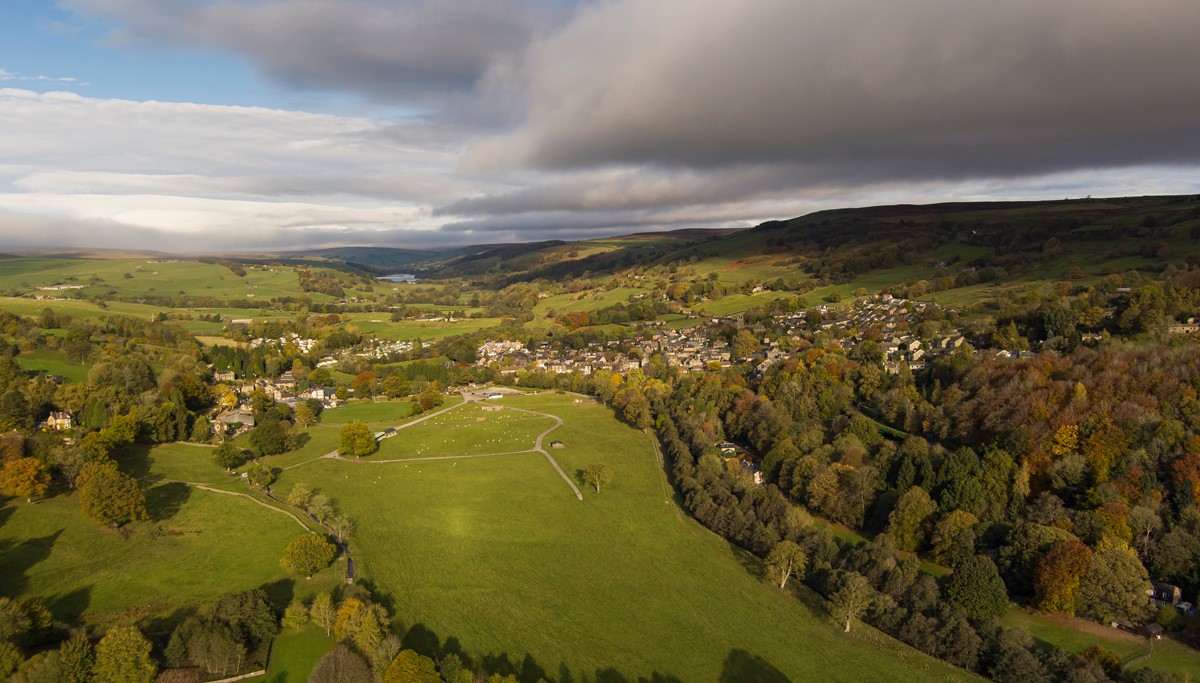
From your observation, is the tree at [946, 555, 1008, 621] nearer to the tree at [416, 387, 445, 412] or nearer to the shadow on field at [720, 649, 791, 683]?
the shadow on field at [720, 649, 791, 683]

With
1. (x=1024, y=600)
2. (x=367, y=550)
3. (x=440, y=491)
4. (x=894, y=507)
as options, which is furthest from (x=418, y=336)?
(x=1024, y=600)

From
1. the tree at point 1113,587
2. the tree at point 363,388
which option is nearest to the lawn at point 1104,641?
the tree at point 1113,587

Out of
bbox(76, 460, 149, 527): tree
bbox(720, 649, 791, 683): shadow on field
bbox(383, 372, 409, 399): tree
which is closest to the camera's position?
bbox(720, 649, 791, 683): shadow on field

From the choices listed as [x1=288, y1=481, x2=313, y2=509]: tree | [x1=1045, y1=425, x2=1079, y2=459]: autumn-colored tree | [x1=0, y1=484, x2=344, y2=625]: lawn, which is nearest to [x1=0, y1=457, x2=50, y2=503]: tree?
[x1=0, y1=484, x2=344, y2=625]: lawn

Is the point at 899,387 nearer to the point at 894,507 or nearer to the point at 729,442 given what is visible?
the point at 729,442

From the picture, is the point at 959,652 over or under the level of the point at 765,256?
under
